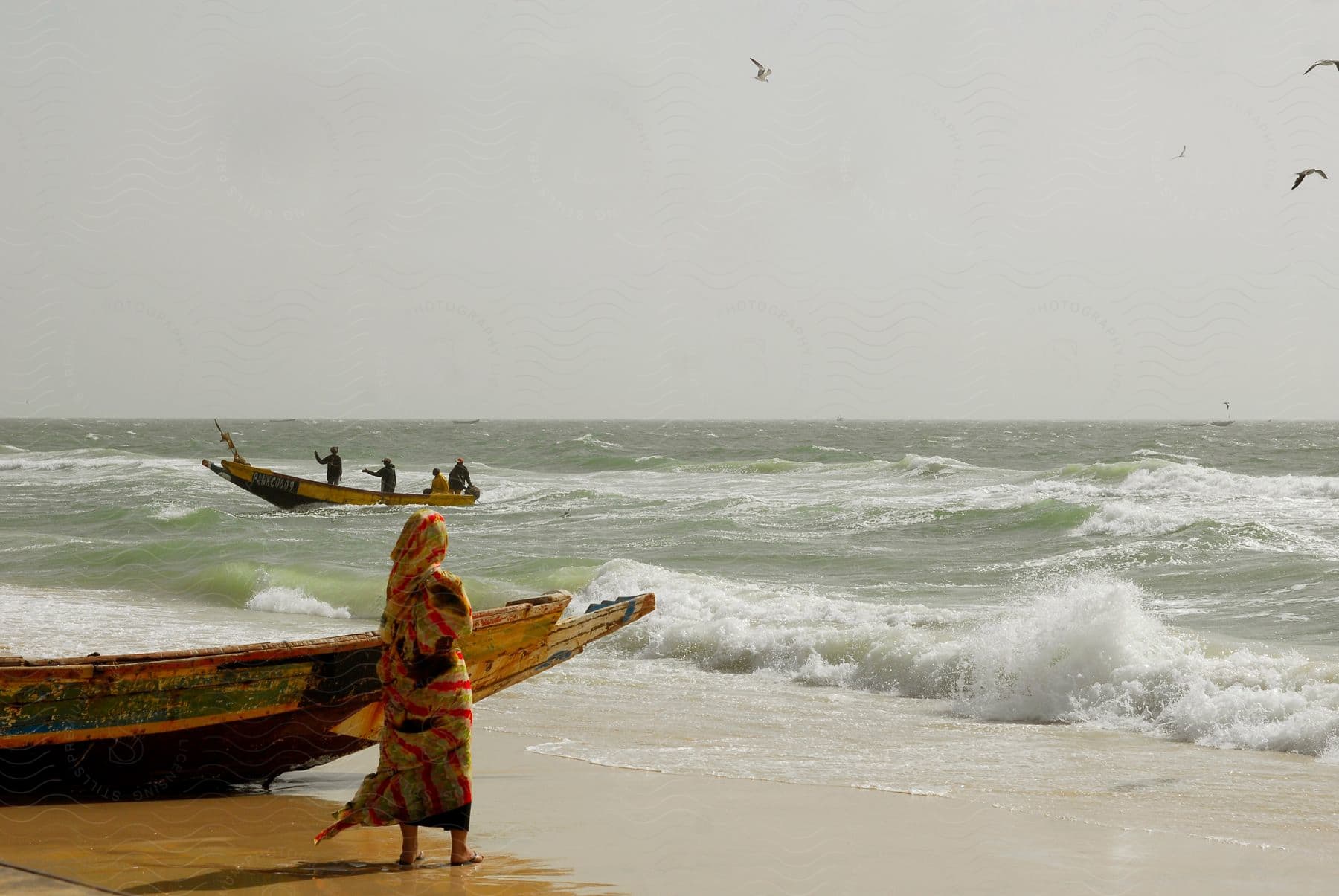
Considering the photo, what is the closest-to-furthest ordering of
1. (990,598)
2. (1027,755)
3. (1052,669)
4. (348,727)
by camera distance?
(348,727)
(1027,755)
(1052,669)
(990,598)

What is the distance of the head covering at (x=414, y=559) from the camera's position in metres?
4.29

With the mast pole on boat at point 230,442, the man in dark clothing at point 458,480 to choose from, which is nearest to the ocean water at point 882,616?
the man in dark clothing at point 458,480

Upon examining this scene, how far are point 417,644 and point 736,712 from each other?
14.2 ft

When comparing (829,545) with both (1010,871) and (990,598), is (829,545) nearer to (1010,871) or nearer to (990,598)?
(990,598)

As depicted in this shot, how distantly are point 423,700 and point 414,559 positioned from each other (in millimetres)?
483

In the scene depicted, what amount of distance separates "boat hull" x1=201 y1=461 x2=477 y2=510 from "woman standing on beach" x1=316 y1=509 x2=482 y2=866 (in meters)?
21.4

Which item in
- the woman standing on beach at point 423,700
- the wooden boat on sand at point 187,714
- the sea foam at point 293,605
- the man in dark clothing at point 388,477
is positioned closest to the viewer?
the woman standing on beach at point 423,700

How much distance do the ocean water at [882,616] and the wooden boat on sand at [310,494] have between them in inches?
13.0

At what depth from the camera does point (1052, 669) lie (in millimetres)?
8711

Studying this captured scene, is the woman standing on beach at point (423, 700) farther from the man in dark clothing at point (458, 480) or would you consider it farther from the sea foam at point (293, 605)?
the man in dark clothing at point (458, 480)

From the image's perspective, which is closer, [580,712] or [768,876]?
[768,876]

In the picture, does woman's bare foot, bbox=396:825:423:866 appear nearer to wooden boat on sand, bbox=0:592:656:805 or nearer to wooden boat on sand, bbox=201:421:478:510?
wooden boat on sand, bbox=0:592:656:805

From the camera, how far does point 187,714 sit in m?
5.05

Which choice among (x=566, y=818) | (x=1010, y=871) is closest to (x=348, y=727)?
(x=566, y=818)
